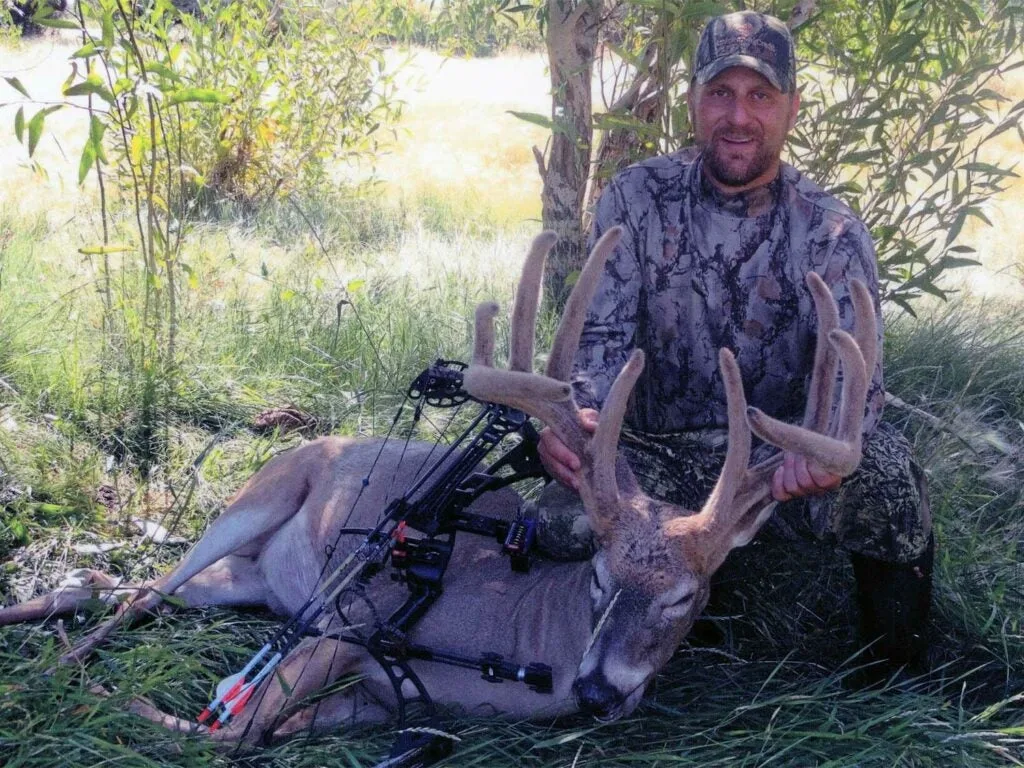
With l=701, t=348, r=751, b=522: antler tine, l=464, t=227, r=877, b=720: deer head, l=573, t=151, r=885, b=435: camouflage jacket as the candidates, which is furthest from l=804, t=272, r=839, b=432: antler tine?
l=573, t=151, r=885, b=435: camouflage jacket

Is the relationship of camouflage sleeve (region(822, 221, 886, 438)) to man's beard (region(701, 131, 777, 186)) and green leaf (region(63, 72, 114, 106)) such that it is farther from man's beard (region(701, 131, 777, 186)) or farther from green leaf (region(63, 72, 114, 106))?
green leaf (region(63, 72, 114, 106))

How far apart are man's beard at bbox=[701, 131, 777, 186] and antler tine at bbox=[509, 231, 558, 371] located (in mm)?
979

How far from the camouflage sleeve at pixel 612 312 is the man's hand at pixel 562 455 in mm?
285

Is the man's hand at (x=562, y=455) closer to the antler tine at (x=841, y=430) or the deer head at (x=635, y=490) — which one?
the deer head at (x=635, y=490)

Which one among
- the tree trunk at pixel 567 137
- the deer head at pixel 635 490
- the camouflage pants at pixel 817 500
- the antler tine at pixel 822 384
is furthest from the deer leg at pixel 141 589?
the tree trunk at pixel 567 137

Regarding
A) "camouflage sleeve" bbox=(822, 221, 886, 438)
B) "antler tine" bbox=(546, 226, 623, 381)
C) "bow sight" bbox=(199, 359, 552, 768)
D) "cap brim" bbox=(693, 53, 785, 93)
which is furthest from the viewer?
"cap brim" bbox=(693, 53, 785, 93)

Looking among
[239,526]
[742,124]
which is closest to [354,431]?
[239,526]

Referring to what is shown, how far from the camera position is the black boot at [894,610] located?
11.1 ft

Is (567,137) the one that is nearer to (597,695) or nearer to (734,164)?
(734,164)

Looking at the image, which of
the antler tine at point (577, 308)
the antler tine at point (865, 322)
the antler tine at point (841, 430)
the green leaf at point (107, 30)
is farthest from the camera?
the green leaf at point (107, 30)

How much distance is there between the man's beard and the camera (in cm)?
367

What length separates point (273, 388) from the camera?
514 cm

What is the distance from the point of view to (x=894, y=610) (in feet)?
11.2

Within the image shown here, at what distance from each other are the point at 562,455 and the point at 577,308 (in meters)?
0.42
